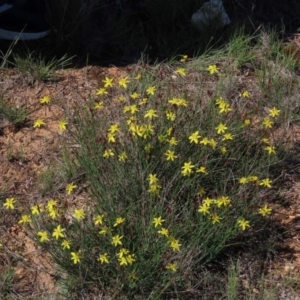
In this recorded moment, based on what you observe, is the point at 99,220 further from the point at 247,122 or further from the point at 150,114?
the point at 247,122

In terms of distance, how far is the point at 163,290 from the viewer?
3.40 metres

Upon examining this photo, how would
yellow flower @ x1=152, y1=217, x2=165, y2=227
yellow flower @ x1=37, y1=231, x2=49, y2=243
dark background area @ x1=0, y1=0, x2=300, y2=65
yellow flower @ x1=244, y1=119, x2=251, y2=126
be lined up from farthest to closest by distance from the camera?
dark background area @ x1=0, y1=0, x2=300, y2=65, yellow flower @ x1=244, y1=119, x2=251, y2=126, yellow flower @ x1=152, y1=217, x2=165, y2=227, yellow flower @ x1=37, y1=231, x2=49, y2=243

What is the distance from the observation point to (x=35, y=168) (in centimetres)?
420

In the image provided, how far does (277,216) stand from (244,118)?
492 millimetres

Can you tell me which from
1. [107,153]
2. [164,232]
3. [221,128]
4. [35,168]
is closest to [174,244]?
[164,232]

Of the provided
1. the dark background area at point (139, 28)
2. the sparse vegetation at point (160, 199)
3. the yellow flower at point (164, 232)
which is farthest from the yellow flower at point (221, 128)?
the dark background area at point (139, 28)

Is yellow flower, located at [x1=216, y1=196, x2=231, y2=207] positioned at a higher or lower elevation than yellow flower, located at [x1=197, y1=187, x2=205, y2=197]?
higher

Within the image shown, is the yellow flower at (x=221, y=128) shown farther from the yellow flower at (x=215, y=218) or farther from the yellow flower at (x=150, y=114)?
the yellow flower at (x=215, y=218)

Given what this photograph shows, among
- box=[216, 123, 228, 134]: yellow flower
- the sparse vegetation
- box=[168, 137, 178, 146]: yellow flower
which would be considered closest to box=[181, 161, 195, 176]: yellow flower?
the sparse vegetation

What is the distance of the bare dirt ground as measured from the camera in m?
3.71

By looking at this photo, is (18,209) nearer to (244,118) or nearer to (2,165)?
(2,165)

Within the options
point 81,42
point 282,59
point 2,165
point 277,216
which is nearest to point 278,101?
point 282,59

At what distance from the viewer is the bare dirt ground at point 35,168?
3.71 metres

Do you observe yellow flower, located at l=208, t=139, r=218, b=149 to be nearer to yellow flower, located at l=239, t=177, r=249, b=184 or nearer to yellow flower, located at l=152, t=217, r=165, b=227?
yellow flower, located at l=239, t=177, r=249, b=184
